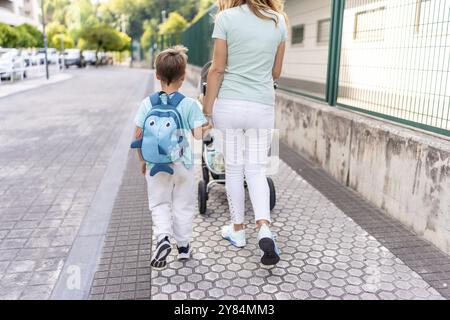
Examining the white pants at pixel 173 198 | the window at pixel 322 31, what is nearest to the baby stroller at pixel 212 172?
the white pants at pixel 173 198

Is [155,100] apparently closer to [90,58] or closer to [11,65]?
[11,65]

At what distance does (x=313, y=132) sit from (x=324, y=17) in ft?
17.8

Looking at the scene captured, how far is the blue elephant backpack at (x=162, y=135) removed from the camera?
2734 mm

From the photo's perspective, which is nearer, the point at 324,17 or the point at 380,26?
the point at 380,26

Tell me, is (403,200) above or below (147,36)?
below

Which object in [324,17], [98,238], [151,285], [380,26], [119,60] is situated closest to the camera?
[151,285]

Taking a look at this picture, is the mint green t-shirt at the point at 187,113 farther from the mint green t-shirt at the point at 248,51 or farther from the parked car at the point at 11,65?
the parked car at the point at 11,65

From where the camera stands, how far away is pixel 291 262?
10.6 ft

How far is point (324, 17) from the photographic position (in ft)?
33.9

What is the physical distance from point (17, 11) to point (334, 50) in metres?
61.5

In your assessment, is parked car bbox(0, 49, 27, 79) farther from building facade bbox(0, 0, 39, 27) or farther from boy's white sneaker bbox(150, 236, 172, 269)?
building facade bbox(0, 0, 39, 27)

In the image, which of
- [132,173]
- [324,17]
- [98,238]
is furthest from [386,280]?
[324,17]

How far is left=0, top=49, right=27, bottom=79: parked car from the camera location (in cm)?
1914
